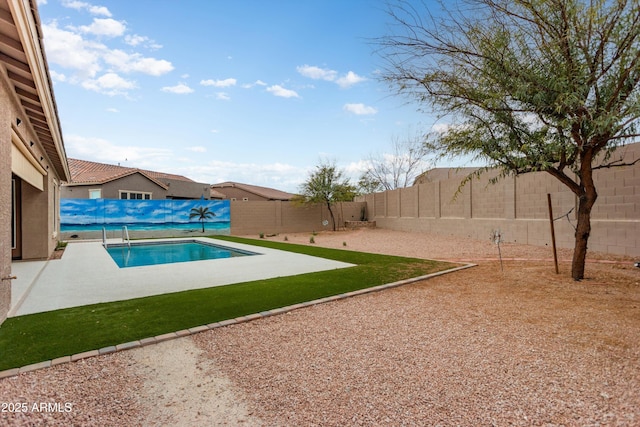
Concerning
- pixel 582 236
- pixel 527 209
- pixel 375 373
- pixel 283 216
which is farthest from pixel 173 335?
Answer: pixel 283 216

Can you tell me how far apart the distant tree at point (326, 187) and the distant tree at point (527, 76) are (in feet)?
47.8

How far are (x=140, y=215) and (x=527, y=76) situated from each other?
17.9 m

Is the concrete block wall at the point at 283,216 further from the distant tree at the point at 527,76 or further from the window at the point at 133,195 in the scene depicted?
the distant tree at the point at 527,76

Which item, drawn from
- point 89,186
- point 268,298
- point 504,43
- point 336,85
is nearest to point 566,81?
point 504,43

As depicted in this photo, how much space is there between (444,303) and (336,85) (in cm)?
1205

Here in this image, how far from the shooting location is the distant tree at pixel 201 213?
A: 1889cm

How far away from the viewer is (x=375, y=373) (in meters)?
2.84

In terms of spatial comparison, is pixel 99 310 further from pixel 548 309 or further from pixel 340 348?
pixel 548 309

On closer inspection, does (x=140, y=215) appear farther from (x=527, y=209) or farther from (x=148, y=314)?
(x=527, y=209)

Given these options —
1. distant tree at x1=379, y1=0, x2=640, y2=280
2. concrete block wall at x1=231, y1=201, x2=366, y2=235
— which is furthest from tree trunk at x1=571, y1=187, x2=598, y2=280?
concrete block wall at x1=231, y1=201, x2=366, y2=235

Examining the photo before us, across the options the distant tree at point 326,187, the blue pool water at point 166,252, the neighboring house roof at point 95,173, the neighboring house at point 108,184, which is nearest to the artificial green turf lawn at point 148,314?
the blue pool water at point 166,252

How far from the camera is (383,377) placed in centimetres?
278

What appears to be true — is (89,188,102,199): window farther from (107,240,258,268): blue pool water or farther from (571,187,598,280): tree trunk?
(571,187,598,280): tree trunk

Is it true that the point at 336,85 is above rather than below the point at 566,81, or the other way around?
above
